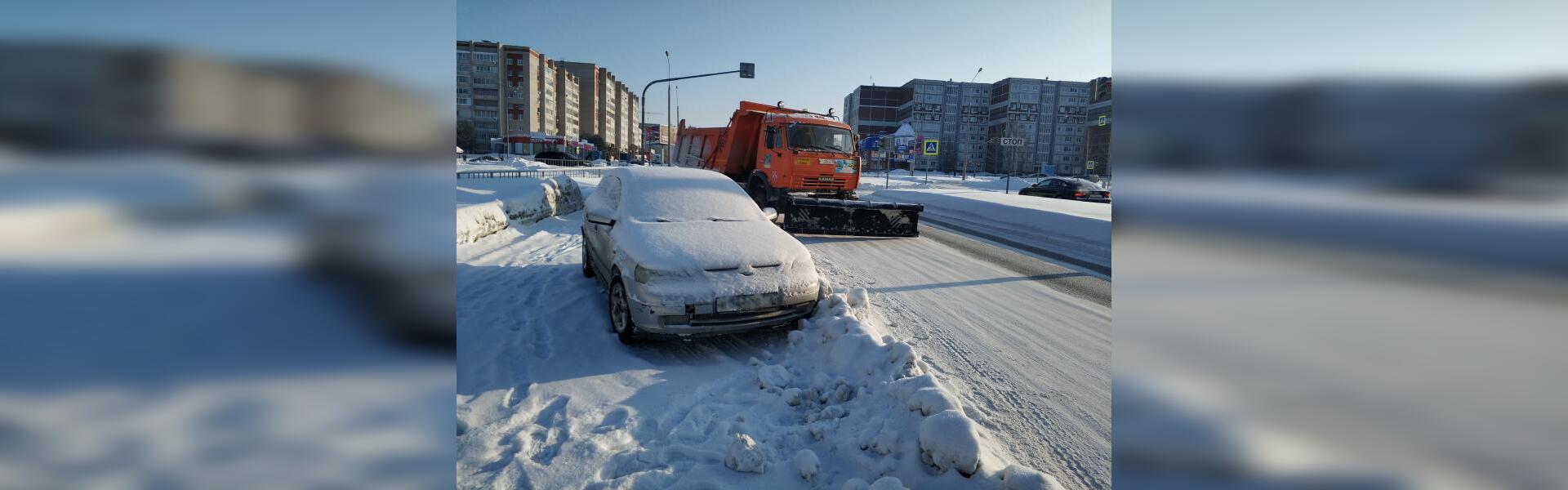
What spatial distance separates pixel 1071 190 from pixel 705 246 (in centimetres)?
2317

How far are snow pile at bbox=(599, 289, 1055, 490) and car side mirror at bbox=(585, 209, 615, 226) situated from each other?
2329 millimetres

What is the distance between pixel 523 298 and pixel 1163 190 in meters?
6.22

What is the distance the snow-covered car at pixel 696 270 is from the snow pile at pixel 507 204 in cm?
303

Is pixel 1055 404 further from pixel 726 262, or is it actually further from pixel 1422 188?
pixel 1422 188

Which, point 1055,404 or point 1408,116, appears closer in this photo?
point 1408,116

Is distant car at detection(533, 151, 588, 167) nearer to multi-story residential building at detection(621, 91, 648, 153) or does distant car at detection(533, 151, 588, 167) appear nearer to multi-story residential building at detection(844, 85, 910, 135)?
multi-story residential building at detection(844, 85, 910, 135)

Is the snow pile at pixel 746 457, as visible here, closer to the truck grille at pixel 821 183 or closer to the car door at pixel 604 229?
the car door at pixel 604 229

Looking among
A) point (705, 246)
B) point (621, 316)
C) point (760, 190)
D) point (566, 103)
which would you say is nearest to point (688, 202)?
point (705, 246)

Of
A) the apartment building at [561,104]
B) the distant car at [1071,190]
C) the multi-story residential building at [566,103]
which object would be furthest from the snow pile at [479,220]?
the multi-story residential building at [566,103]

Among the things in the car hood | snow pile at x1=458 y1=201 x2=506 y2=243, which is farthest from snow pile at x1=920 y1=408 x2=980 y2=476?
snow pile at x1=458 y1=201 x2=506 y2=243

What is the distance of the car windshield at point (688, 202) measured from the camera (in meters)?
6.03

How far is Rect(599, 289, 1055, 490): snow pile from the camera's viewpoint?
2.94 meters

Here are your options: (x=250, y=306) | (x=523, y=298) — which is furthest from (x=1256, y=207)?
(x=523, y=298)

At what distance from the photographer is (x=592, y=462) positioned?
3.16m
